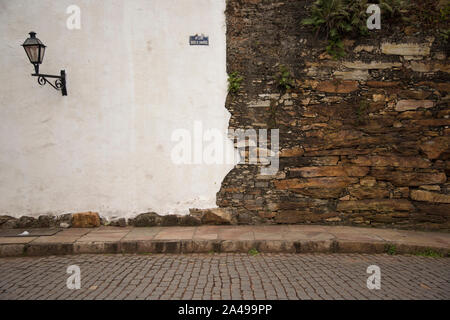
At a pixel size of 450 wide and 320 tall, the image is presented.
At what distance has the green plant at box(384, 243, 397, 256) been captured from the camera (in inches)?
160

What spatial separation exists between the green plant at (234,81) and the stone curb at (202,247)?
8.72 ft

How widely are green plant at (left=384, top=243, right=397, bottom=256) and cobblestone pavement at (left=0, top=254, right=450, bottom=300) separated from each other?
0.39 feet

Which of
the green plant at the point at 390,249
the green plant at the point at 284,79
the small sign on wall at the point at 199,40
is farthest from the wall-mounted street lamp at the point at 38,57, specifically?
the green plant at the point at 390,249

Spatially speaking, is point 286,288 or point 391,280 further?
point 391,280

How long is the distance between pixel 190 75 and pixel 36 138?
3024mm

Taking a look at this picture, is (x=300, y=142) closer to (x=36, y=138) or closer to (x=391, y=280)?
(x=391, y=280)

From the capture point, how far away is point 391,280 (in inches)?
128

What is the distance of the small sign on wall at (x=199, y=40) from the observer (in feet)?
15.7

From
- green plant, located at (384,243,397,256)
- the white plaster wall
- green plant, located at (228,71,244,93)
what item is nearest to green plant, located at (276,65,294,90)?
green plant, located at (228,71,244,93)

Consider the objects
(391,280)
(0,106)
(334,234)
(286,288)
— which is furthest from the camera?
(0,106)

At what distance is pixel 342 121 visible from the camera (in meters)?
4.77

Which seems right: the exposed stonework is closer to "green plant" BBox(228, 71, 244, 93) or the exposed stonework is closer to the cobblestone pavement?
the cobblestone pavement

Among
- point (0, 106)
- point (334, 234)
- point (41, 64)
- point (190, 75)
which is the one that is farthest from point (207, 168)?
point (0, 106)

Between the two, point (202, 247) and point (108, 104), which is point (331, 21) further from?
point (202, 247)
